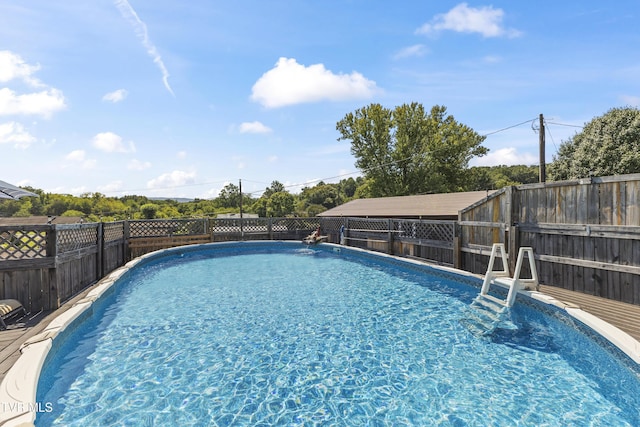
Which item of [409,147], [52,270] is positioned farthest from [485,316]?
[409,147]

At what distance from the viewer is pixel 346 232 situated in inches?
628

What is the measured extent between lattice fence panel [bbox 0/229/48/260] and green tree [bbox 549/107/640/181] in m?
25.7

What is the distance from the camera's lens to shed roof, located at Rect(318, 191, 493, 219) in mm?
11867

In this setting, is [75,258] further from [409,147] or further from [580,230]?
[409,147]

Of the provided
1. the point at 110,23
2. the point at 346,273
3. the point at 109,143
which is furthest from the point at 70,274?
the point at 109,143

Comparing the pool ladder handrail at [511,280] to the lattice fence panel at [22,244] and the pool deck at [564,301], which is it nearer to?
the pool deck at [564,301]

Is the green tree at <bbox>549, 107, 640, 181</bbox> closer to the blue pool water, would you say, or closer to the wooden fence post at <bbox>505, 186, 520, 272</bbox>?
the wooden fence post at <bbox>505, 186, 520, 272</bbox>

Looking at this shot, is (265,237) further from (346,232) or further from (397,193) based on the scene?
(397,193)

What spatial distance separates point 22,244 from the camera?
5.95 m

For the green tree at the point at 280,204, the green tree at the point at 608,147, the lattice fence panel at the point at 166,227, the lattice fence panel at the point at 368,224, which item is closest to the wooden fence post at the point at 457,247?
the lattice fence panel at the point at 368,224

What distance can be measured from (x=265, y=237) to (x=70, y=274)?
11583mm

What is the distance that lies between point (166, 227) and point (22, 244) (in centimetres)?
1019

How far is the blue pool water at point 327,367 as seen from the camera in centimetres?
326

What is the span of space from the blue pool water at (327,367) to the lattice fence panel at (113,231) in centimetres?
382
